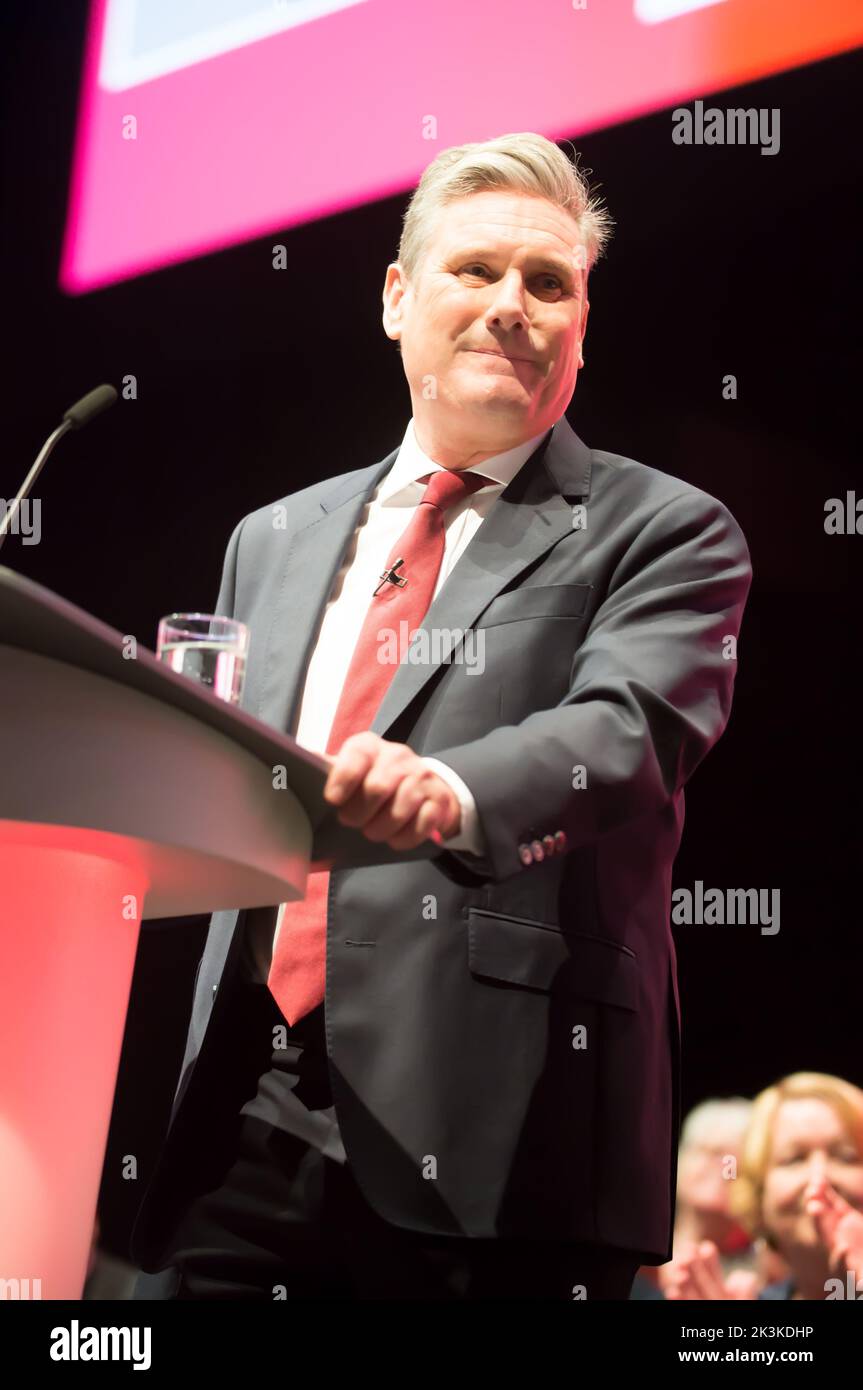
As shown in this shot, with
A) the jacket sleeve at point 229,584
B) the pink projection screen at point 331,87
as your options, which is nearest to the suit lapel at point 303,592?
the jacket sleeve at point 229,584

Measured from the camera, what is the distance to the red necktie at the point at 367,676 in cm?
168

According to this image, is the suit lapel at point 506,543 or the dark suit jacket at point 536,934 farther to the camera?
the suit lapel at point 506,543

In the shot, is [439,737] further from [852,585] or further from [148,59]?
[148,59]

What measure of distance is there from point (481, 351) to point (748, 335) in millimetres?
975

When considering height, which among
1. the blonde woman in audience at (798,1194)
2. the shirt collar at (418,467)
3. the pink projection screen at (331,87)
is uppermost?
the pink projection screen at (331,87)

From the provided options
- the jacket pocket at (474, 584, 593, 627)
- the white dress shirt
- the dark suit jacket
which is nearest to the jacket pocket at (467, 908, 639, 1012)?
the dark suit jacket

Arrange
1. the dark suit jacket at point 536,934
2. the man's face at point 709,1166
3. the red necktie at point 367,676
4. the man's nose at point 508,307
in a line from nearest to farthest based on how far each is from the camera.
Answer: the dark suit jacket at point 536,934 < the red necktie at point 367,676 < the man's nose at point 508,307 < the man's face at point 709,1166

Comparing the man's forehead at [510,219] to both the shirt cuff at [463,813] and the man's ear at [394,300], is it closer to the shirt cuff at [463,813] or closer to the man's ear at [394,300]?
the man's ear at [394,300]

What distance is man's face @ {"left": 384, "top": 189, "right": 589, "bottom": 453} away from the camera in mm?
2039

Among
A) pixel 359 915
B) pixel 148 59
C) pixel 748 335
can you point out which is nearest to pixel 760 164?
pixel 748 335

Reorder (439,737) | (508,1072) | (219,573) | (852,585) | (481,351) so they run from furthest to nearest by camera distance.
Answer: (219,573), (852,585), (481,351), (439,737), (508,1072)

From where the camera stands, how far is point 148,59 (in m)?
3.06

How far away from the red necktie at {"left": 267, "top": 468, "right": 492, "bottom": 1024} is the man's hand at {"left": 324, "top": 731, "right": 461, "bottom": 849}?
37cm

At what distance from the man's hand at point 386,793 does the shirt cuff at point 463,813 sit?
35 mm
